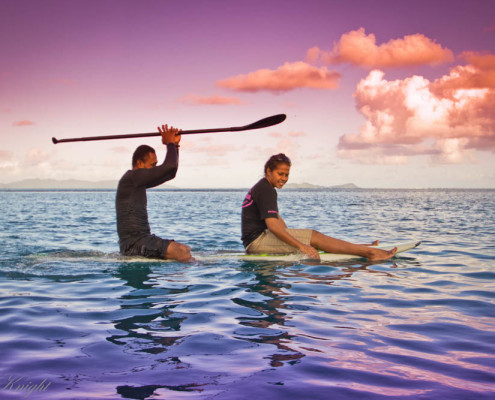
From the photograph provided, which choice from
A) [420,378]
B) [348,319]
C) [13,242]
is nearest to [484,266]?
[348,319]

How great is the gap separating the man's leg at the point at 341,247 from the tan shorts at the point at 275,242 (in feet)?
0.57

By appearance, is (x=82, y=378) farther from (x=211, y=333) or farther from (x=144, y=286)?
(x=144, y=286)

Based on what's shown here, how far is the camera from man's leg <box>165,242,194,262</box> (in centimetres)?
827

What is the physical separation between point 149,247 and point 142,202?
808mm

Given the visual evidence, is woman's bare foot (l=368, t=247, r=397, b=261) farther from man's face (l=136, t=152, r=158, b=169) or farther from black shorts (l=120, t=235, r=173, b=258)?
man's face (l=136, t=152, r=158, b=169)

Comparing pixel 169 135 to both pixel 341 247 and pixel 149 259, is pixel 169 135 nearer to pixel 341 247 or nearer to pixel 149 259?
pixel 149 259

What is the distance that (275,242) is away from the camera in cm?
848

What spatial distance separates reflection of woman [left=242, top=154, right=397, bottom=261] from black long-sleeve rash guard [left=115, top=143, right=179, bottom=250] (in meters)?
1.50

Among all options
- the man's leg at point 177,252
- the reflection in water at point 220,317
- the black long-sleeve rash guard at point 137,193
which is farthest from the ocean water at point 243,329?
the black long-sleeve rash guard at point 137,193

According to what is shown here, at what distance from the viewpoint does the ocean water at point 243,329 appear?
11.0 ft

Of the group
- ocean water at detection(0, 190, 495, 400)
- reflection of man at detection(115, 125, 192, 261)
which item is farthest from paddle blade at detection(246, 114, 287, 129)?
ocean water at detection(0, 190, 495, 400)

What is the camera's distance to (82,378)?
3436 mm

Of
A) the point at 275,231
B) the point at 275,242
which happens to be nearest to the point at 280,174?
the point at 275,231

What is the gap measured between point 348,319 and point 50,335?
3060mm
